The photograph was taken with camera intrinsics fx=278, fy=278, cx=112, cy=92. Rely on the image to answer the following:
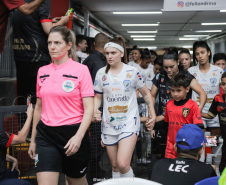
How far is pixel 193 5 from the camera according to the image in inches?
221

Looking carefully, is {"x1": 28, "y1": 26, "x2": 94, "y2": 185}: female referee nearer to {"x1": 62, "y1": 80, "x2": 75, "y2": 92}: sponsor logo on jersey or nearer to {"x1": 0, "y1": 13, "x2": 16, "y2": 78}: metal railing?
{"x1": 62, "y1": 80, "x2": 75, "y2": 92}: sponsor logo on jersey

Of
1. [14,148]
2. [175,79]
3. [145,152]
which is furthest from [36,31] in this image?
[145,152]

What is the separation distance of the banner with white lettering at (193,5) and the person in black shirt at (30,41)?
260cm

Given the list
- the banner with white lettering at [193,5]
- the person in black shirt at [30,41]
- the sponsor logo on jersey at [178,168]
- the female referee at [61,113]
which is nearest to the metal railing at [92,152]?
the person in black shirt at [30,41]

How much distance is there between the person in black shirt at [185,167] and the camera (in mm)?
1962

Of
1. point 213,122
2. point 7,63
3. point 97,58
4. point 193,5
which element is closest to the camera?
point 97,58

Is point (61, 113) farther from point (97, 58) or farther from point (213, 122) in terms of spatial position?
point (213, 122)

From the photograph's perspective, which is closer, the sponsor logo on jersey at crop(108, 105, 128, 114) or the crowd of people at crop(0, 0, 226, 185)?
the crowd of people at crop(0, 0, 226, 185)

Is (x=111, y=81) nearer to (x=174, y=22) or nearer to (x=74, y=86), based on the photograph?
(x=74, y=86)

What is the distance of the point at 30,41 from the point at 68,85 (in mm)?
1729

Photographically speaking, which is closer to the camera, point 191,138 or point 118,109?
point 191,138

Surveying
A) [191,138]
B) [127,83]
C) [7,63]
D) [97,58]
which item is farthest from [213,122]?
[7,63]

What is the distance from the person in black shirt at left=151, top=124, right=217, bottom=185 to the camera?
196cm

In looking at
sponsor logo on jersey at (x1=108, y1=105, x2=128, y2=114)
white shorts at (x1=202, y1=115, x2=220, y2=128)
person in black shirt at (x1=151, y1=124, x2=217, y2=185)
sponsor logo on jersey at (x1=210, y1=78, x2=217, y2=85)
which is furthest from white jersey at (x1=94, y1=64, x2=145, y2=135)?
sponsor logo on jersey at (x1=210, y1=78, x2=217, y2=85)
